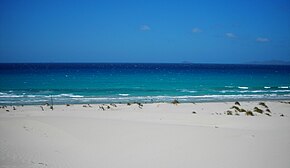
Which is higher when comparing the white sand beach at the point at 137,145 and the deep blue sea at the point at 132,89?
the white sand beach at the point at 137,145

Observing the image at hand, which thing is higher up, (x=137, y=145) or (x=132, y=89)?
(x=137, y=145)

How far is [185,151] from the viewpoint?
25.3 feet

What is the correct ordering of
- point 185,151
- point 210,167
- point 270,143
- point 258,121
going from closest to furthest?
point 210,167, point 185,151, point 270,143, point 258,121

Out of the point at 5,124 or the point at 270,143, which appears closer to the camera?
the point at 270,143

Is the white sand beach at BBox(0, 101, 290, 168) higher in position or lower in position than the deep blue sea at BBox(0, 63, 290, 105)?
higher

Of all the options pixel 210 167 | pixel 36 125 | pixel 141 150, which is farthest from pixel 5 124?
pixel 210 167

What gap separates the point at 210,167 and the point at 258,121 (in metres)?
6.43

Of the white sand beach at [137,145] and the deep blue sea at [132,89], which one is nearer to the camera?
the white sand beach at [137,145]

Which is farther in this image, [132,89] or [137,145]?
[132,89]

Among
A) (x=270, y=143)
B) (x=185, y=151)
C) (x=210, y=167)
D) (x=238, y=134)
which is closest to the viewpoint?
(x=210, y=167)

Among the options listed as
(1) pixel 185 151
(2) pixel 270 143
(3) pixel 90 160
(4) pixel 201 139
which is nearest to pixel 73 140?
(3) pixel 90 160

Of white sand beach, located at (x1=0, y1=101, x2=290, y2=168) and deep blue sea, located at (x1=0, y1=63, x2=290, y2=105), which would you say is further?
deep blue sea, located at (x1=0, y1=63, x2=290, y2=105)

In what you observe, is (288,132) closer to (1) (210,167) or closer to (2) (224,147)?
(2) (224,147)

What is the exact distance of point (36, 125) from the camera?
974cm
